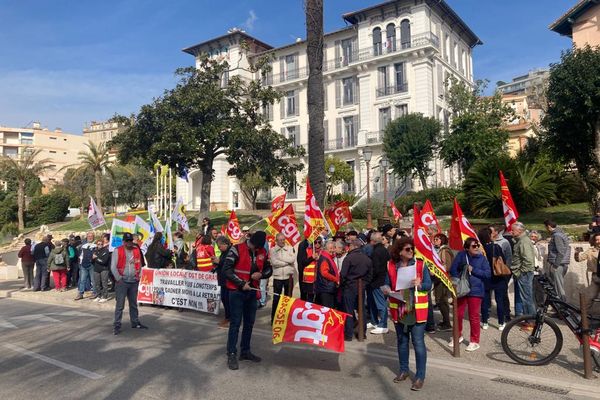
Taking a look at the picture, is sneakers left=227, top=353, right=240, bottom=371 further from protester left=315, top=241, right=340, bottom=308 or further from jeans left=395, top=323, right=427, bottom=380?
jeans left=395, top=323, right=427, bottom=380

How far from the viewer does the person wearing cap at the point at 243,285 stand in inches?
271

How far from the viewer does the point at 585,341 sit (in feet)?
20.7

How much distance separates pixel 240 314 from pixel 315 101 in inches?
313

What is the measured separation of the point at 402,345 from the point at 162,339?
175 inches

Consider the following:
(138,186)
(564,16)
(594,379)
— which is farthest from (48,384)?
(138,186)

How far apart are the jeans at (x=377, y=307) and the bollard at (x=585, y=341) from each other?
10.9ft

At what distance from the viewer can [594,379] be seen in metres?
6.22

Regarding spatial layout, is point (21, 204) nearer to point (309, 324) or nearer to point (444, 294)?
point (444, 294)

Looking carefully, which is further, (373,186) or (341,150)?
(341,150)

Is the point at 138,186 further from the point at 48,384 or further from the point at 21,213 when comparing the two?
the point at 48,384

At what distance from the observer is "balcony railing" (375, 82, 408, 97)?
144 feet

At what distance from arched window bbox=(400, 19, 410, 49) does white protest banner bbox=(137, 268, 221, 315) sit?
37266 millimetres

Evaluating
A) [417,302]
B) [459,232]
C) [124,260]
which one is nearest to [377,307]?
[459,232]

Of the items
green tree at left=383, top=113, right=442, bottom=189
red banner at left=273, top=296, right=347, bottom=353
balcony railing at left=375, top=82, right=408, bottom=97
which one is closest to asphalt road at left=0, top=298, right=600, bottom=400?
red banner at left=273, top=296, right=347, bottom=353
